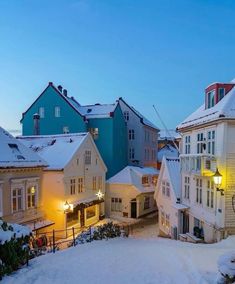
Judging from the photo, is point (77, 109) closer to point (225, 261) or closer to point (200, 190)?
point (200, 190)

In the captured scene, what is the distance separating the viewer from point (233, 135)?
16766 millimetres

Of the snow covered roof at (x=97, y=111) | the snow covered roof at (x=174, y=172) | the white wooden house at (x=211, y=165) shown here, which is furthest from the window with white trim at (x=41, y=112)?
the white wooden house at (x=211, y=165)

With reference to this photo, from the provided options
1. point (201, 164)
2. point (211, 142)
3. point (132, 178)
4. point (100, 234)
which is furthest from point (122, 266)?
point (132, 178)

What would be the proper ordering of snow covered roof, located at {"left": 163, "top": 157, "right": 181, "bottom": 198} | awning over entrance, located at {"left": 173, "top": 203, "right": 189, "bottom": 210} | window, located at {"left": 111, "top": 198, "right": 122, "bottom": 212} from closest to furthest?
awning over entrance, located at {"left": 173, "top": 203, "right": 189, "bottom": 210}, snow covered roof, located at {"left": 163, "top": 157, "right": 181, "bottom": 198}, window, located at {"left": 111, "top": 198, "right": 122, "bottom": 212}

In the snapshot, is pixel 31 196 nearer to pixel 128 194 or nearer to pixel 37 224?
pixel 37 224

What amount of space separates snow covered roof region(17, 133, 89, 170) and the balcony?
11.2m

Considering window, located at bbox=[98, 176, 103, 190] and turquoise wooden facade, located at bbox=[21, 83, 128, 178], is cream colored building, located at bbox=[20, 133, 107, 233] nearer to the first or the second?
window, located at bbox=[98, 176, 103, 190]

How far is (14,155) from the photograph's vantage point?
69.9 feet

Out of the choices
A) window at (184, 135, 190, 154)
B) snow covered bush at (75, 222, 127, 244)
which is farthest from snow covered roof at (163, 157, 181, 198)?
snow covered bush at (75, 222, 127, 244)

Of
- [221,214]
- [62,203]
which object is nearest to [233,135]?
[221,214]

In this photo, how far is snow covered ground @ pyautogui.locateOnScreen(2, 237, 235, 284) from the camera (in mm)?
9016

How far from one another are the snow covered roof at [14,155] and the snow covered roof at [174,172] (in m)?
10.2

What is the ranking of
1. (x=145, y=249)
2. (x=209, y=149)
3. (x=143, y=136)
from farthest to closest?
(x=143, y=136)
(x=209, y=149)
(x=145, y=249)

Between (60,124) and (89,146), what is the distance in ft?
29.5
